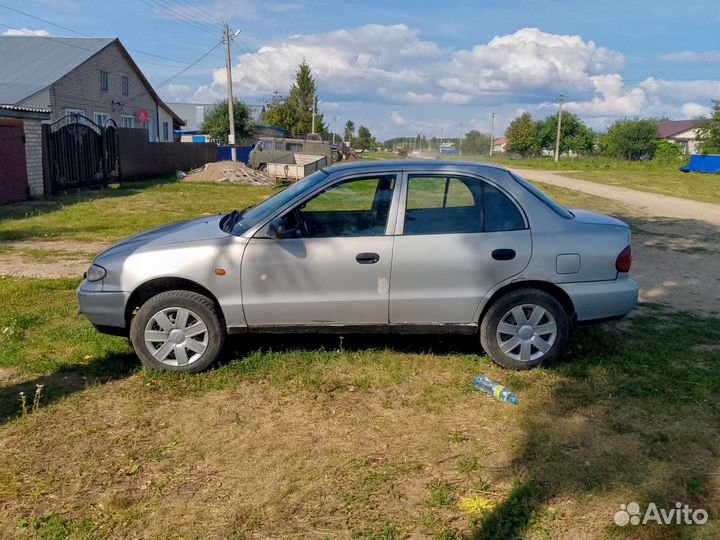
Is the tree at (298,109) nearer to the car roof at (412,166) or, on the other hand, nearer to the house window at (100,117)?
the house window at (100,117)

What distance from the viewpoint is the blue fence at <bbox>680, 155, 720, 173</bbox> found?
141 ft

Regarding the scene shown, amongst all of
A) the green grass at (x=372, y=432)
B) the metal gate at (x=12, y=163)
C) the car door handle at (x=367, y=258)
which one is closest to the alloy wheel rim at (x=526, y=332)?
the green grass at (x=372, y=432)

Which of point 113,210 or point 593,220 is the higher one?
point 593,220

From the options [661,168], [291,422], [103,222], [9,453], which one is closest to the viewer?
[9,453]

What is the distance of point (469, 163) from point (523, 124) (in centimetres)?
9226

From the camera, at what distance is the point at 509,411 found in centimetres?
453

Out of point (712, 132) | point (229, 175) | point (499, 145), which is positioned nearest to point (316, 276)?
point (229, 175)

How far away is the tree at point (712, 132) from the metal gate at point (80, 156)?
51444mm

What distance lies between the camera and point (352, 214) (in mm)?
5719

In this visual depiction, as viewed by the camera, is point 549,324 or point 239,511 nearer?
point 239,511

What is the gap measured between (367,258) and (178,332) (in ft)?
5.18

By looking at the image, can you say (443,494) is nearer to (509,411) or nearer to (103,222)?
(509,411)

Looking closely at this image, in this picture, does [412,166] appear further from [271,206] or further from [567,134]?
[567,134]

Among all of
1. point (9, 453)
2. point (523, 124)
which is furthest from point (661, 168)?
point (9, 453)
